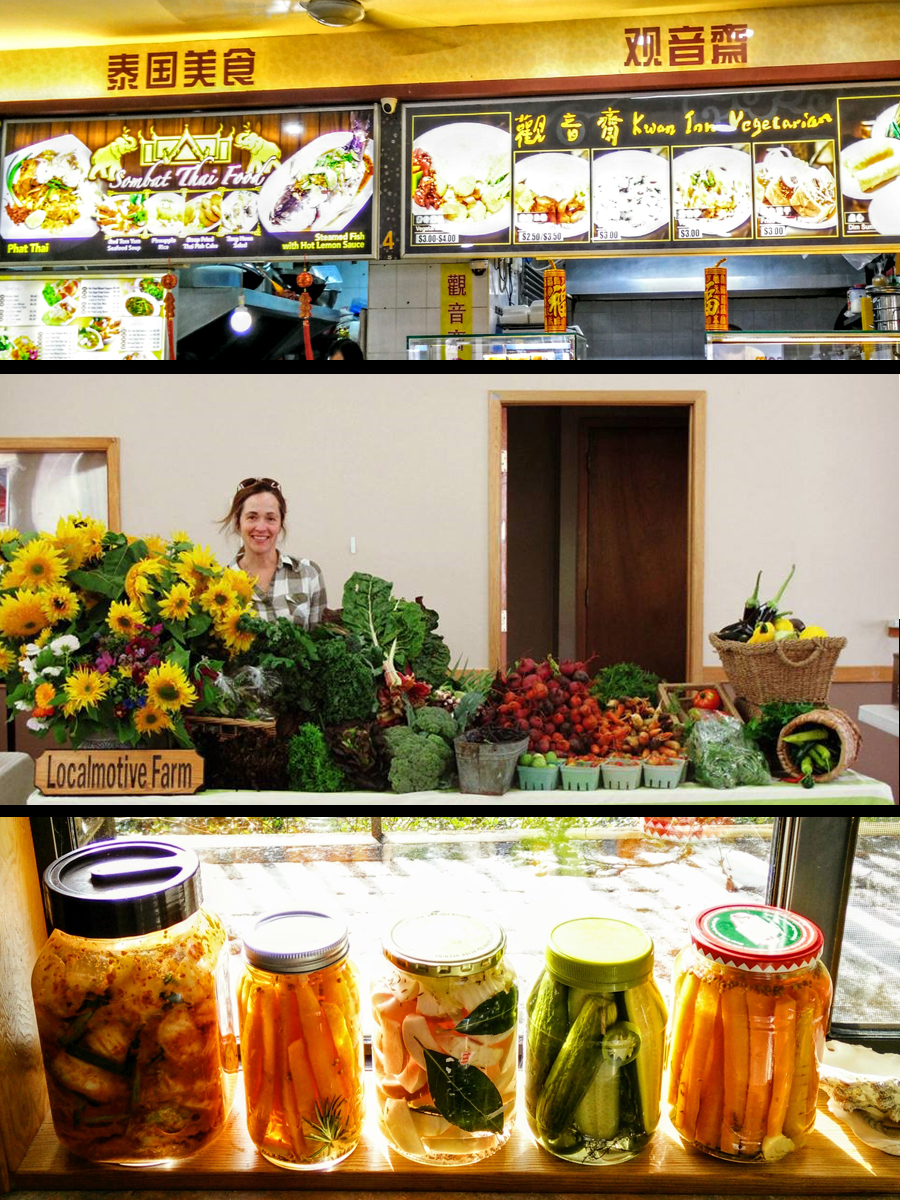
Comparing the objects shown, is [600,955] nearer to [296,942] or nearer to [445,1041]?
[445,1041]

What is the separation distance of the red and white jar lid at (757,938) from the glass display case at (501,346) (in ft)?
8.85

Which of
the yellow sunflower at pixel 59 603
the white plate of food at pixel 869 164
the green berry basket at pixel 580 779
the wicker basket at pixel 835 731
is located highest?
the white plate of food at pixel 869 164

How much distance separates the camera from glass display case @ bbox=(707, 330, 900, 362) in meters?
3.50

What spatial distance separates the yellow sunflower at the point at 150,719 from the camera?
0.92 meters

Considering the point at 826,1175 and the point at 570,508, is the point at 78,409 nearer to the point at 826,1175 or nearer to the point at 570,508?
the point at 570,508

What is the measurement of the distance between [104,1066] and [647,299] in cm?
529

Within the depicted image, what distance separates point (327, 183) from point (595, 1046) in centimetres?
347

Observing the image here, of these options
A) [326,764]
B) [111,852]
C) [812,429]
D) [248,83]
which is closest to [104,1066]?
[111,852]

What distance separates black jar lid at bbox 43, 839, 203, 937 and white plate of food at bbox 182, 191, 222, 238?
127 inches

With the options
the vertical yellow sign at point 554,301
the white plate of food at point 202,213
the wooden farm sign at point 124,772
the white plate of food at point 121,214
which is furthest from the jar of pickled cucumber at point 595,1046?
the white plate of food at point 121,214

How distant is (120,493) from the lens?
942mm

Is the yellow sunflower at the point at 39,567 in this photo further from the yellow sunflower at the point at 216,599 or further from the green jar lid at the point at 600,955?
the green jar lid at the point at 600,955

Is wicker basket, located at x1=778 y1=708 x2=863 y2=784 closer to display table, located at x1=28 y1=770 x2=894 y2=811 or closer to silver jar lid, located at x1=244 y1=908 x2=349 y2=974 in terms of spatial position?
display table, located at x1=28 y1=770 x2=894 y2=811

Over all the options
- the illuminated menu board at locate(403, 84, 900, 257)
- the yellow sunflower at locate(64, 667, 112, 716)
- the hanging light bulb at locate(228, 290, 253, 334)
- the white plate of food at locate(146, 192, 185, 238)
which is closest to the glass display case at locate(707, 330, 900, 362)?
the illuminated menu board at locate(403, 84, 900, 257)
